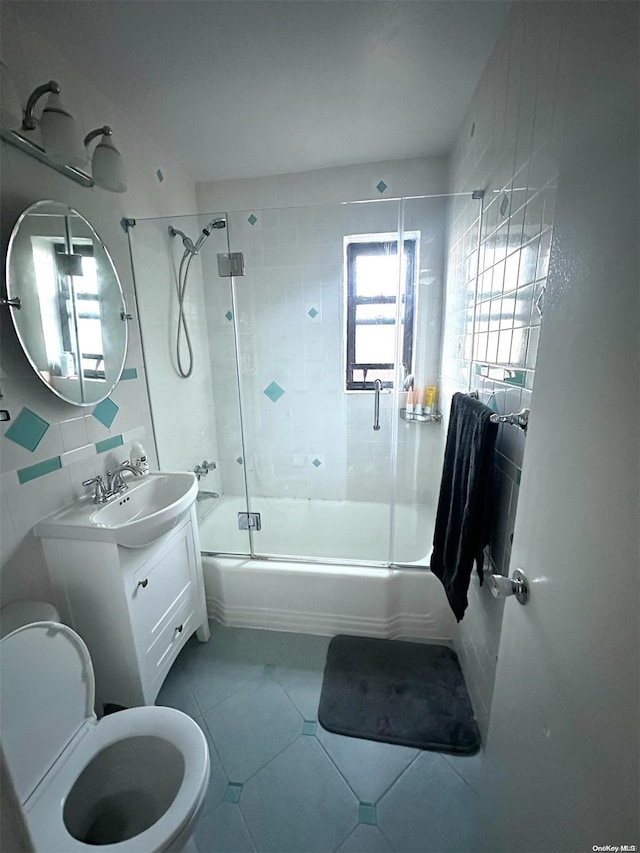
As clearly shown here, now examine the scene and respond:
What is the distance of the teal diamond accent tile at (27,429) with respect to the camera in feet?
3.63

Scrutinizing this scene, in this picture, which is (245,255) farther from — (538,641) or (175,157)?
(538,641)

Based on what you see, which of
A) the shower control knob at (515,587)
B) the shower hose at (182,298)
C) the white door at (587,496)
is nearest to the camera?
the white door at (587,496)

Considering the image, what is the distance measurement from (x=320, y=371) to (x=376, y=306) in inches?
22.6

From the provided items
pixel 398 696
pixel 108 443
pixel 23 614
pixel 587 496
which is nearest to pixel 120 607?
pixel 23 614

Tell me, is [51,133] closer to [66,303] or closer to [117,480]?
[66,303]

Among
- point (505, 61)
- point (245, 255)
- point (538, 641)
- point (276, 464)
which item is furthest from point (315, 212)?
point (538, 641)

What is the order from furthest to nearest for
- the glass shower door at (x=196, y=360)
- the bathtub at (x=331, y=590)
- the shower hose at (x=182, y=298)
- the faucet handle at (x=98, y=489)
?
1. the shower hose at (x=182, y=298)
2. the glass shower door at (x=196, y=360)
3. the bathtub at (x=331, y=590)
4. the faucet handle at (x=98, y=489)

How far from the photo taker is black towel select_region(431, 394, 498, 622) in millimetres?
1107

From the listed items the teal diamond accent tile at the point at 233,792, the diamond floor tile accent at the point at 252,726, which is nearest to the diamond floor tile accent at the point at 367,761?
the diamond floor tile accent at the point at 252,726

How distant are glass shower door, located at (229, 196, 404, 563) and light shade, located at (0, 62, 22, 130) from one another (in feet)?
3.76

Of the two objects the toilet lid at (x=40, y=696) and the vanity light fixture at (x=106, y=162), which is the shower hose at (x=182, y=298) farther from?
the toilet lid at (x=40, y=696)

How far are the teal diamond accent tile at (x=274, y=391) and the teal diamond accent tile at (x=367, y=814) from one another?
6.61 feet

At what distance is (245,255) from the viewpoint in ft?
6.94

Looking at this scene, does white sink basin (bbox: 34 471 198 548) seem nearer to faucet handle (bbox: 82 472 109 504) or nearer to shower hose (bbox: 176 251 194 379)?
faucet handle (bbox: 82 472 109 504)
